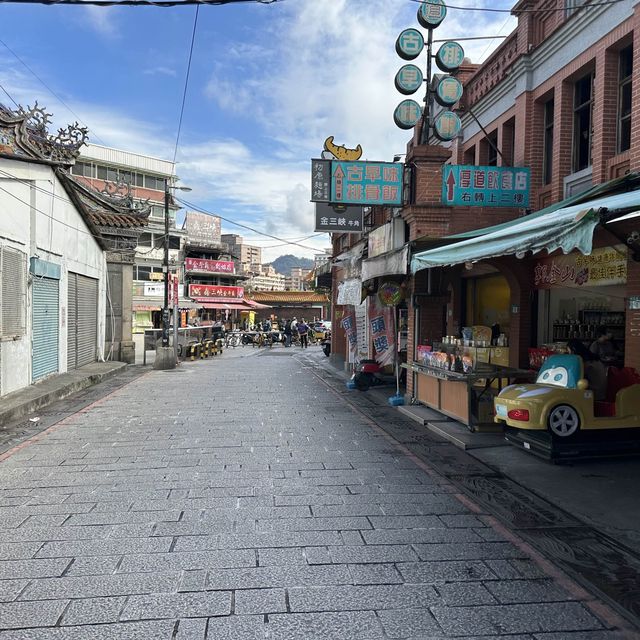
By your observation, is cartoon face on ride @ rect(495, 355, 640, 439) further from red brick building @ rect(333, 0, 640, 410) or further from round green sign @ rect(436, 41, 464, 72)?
round green sign @ rect(436, 41, 464, 72)

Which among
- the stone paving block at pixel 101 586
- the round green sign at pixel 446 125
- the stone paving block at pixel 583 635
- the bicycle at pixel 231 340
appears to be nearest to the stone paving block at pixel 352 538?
the stone paving block at pixel 101 586

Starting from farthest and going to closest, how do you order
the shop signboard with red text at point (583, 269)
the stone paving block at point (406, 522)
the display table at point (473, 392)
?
1. the display table at point (473, 392)
2. the shop signboard with red text at point (583, 269)
3. the stone paving block at point (406, 522)

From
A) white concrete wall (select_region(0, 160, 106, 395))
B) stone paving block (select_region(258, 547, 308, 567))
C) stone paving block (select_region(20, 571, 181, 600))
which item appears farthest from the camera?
white concrete wall (select_region(0, 160, 106, 395))

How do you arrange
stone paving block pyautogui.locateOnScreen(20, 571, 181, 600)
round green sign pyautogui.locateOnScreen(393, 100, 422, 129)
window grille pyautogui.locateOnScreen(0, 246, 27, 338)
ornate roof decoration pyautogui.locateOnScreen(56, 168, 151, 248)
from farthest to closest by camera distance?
ornate roof decoration pyautogui.locateOnScreen(56, 168, 151, 248) < round green sign pyautogui.locateOnScreen(393, 100, 422, 129) < window grille pyautogui.locateOnScreen(0, 246, 27, 338) < stone paving block pyautogui.locateOnScreen(20, 571, 181, 600)

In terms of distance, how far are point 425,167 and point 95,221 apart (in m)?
12.5

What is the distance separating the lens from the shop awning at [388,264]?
9.83 meters

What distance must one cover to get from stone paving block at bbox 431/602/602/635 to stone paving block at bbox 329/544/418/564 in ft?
2.48

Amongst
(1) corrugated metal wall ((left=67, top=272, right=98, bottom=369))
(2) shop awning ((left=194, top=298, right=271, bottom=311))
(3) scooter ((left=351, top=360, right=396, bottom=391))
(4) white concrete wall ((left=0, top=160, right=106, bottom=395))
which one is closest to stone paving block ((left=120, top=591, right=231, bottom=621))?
(4) white concrete wall ((left=0, top=160, right=106, bottom=395))

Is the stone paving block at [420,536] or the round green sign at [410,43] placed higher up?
the round green sign at [410,43]

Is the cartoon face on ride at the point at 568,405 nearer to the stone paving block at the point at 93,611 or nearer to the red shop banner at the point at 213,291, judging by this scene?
the stone paving block at the point at 93,611

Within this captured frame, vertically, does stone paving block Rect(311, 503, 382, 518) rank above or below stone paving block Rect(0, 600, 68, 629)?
below

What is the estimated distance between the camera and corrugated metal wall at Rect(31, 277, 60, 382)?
13055mm

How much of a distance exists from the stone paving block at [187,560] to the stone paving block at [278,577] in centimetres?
12

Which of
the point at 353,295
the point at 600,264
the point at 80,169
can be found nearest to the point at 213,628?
the point at 600,264
